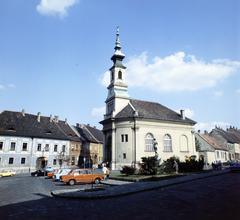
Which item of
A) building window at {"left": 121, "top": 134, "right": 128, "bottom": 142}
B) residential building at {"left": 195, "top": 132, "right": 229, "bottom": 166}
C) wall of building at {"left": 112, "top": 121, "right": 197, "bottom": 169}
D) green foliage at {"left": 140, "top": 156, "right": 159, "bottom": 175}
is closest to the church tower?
wall of building at {"left": 112, "top": 121, "right": 197, "bottom": 169}

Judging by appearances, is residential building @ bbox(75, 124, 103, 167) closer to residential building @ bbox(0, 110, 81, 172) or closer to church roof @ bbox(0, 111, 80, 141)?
church roof @ bbox(0, 111, 80, 141)

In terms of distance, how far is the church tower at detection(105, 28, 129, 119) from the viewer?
1864 inches

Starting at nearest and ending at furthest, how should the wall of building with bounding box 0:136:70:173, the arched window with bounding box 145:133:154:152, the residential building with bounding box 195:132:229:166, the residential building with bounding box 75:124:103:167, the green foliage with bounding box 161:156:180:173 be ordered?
1. the green foliage with bounding box 161:156:180:173
2. the arched window with bounding box 145:133:154:152
3. the wall of building with bounding box 0:136:70:173
4. the residential building with bounding box 195:132:229:166
5. the residential building with bounding box 75:124:103:167

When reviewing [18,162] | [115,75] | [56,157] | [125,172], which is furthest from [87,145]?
[125,172]

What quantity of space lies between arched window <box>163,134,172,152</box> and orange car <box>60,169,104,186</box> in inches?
932

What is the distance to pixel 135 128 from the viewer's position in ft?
142

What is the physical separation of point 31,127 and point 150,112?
92.6 feet

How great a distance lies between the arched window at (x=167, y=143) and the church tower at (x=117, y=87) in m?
10.8

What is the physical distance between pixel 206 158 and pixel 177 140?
18.6 meters

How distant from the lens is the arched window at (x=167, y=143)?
1816 inches

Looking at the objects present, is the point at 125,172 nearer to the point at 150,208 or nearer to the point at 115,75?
the point at 150,208

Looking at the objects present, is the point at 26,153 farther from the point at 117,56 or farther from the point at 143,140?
the point at 117,56

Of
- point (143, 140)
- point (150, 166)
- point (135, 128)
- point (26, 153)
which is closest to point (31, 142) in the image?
point (26, 153)

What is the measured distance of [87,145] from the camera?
6688cm
